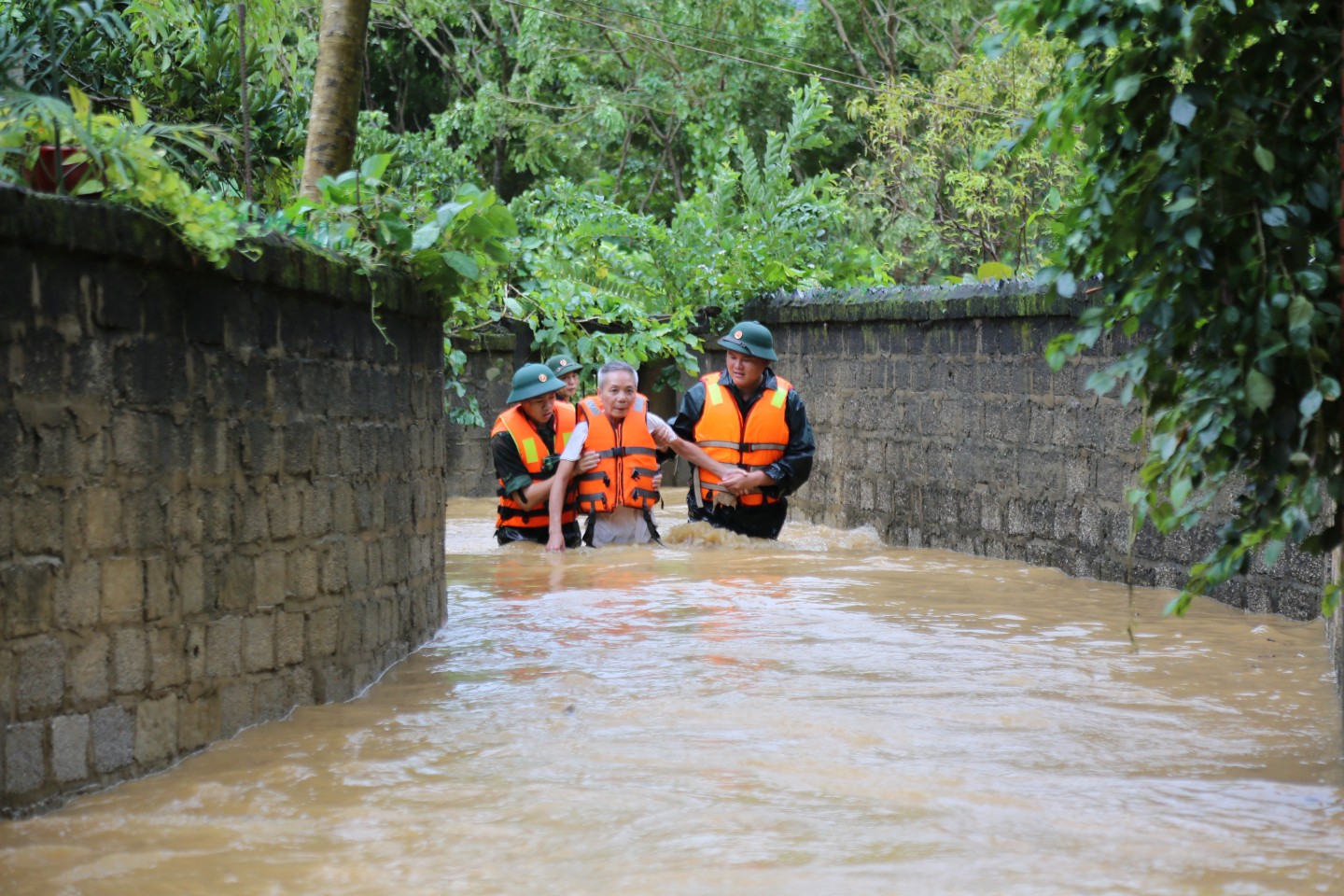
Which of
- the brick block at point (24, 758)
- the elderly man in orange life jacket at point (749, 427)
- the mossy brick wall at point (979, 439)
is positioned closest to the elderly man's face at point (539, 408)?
the elderly man in orange life jacket at point (749, 427)

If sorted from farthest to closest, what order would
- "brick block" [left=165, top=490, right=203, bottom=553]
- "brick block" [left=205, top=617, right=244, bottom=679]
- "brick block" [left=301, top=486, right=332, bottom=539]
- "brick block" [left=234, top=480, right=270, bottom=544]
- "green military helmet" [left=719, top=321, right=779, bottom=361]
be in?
"green military helmet" [left=719, top=321, right=779, bottom=361], "brick block" [left=301, top=486, right=332, bottom=539], "brick block" [left=234, top=480, right=270, bottom=544], "brick block" [left=205, top=617, right=244, bottom=679], "brick block" [left=165, top=490, right=203, bottom=553]

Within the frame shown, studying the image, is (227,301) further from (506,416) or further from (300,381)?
(506,416)

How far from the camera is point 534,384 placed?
10.0 m

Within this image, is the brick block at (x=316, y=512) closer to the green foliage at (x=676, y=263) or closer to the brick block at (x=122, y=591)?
the brick block at (x=122, y=591)

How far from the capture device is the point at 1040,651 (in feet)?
22.8

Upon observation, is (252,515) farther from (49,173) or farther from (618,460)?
(618,460)

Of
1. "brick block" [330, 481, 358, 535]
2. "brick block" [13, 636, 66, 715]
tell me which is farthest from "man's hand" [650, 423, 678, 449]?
"brick block" [13, 636, 66, 715]

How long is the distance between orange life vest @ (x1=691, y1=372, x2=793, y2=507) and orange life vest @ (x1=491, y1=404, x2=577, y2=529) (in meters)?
0.91

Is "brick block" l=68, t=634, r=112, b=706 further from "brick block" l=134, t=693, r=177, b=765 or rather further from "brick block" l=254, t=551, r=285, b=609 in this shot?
"brick block" l=254, t=551, r=285, b=609

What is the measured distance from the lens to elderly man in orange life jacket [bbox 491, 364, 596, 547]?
10.0 metres

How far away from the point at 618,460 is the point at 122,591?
A: 5.72 m

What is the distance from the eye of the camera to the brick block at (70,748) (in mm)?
4312

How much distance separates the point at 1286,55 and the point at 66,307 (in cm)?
340

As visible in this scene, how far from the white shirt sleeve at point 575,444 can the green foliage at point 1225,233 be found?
5.66m
